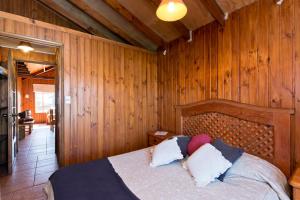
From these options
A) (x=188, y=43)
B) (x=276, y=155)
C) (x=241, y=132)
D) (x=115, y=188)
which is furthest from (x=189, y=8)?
(x=115, y=188)

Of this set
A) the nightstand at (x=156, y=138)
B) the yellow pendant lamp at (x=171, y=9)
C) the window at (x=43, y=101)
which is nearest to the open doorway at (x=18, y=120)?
the nightstand at (x=156, y=138)

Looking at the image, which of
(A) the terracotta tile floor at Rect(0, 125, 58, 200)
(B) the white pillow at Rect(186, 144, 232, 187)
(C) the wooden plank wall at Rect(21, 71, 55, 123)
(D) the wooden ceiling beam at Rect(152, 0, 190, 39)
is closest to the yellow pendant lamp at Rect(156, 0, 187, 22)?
(D) the wooden ceiling beam at Rect(152, 0, 190, 39)

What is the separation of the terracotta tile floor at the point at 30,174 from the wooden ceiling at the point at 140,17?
2849 mm

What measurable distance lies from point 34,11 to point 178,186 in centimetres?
414

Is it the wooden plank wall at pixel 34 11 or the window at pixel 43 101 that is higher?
the wooden plank wall at pixel 34 11

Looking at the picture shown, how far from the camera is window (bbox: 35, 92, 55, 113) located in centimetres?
1059

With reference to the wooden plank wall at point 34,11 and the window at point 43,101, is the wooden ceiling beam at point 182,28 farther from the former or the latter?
the window at point 43,101

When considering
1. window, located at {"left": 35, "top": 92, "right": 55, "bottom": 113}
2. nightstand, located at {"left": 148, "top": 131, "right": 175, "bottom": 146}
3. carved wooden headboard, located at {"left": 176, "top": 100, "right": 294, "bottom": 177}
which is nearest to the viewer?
carved wooden headboard, located at {"left": 176, "top": 100, "right": 294, "bottom": 177}

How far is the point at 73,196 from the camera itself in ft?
4.51

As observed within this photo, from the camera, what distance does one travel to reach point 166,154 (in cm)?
206

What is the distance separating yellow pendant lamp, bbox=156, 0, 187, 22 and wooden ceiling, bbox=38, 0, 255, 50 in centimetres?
73

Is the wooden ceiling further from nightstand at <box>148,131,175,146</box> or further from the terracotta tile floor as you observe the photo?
the terracotta tile floor

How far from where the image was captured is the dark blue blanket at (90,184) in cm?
138

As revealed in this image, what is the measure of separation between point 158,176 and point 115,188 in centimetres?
45
